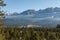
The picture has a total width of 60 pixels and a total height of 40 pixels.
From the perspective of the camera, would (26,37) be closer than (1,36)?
No

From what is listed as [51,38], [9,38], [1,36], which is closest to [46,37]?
[51,38]

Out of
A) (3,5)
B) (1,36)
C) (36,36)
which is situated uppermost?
(3,5)

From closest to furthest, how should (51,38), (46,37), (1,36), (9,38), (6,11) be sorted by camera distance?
(6,11)
(1,36)
(9,38)
(51,38)
(46,37)

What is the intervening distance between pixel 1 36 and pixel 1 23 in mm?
2267

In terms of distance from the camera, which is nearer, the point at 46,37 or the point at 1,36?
the point at 1,36

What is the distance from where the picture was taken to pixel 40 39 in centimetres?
3703

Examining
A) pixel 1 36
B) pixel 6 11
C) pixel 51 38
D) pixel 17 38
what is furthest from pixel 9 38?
pixel 6 11

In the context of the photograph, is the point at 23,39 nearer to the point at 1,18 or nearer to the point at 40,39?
the point at 40,39

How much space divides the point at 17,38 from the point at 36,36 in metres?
3.99

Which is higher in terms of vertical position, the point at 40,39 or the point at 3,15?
the point at 3,15

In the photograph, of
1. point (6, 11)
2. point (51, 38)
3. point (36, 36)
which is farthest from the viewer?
point (51, 38)

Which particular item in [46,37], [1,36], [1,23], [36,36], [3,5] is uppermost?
[3,5]

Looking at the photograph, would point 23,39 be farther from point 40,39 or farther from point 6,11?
point 6,11

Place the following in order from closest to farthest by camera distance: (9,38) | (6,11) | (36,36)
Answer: (6,11) < (36,36) < (9,38)
